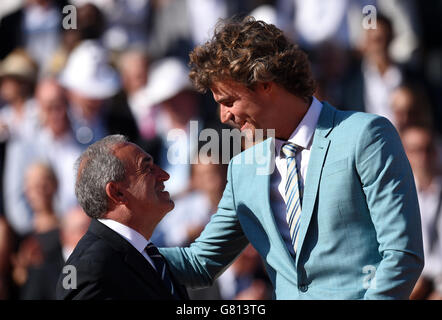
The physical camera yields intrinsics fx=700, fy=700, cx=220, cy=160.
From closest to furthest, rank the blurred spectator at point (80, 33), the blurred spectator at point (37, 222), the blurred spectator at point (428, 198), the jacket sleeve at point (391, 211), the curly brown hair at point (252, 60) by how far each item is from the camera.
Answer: the jacket sleeve at point (391, 211), the curly brown hair at point (252, 60), the blurred spectator at point (428, 198), the blurred spectator at point (37, 222), the blurred spectator at point (80, 33)

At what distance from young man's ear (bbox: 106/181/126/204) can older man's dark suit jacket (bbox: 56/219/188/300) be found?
0.39 ft

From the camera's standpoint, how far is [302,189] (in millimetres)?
2742

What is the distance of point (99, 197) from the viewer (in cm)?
284

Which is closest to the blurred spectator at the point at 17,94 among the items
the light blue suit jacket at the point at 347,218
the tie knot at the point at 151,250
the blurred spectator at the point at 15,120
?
the blurred spectator at the point at 15,120

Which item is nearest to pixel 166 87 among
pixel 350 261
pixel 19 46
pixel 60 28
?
pixel 60 28

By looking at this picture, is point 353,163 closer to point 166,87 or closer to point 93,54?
point 166,87

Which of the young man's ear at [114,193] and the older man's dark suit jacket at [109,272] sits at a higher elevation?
the young man's ear at [114,193]

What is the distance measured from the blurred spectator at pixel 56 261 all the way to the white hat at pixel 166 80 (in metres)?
1.18

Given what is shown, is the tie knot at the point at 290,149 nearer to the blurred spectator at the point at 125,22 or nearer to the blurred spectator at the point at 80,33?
the blurred spectator at the point at 125,22

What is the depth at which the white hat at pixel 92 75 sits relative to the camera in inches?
247

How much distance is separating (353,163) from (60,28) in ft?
14.9

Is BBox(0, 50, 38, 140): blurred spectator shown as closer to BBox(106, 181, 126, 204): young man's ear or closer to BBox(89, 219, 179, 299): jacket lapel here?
BBox(106, 181, 126, 204): young man's ear

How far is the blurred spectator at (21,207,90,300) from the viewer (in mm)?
5577

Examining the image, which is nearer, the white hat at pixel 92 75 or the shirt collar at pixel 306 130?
the shirt collar at pixel 306 130
